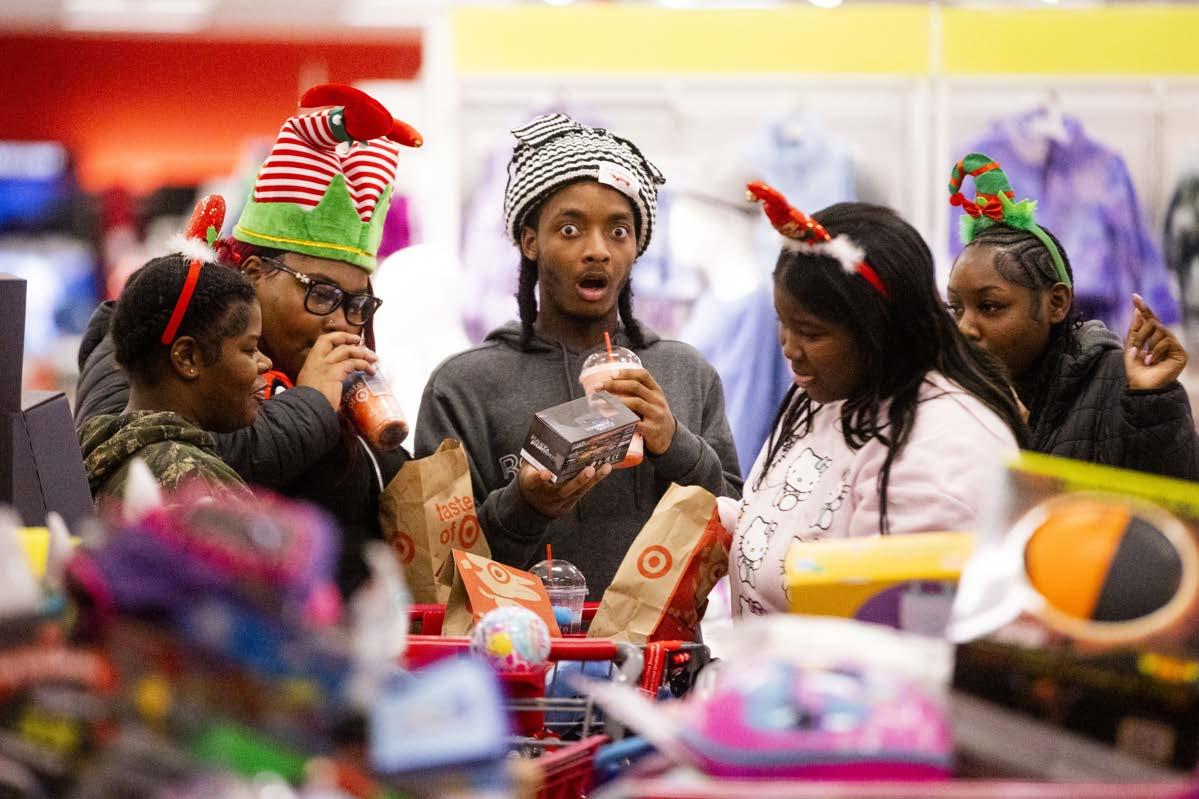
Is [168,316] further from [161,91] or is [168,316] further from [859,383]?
[161,91]

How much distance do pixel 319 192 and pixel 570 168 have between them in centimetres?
49

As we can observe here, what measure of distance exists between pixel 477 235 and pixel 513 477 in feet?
7.76

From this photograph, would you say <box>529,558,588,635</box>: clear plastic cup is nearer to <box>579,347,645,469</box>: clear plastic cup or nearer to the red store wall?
<box>579,347,645,469</box>: clear plastic cup

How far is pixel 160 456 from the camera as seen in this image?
212 centimetres

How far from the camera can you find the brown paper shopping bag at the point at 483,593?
220 centimetres

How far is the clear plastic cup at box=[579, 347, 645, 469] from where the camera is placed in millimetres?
2629

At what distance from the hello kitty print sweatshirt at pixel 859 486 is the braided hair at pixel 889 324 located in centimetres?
3

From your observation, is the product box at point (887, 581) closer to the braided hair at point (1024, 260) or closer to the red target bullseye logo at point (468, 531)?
the red target bullseye logo at point (468, 531)

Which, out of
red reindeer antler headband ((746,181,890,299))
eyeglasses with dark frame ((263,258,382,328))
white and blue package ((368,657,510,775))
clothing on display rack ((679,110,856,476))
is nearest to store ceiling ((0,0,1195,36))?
clothing on display rack ((679,110,856,476))

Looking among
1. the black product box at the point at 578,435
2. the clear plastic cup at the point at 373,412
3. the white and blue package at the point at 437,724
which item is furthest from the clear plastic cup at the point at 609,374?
the white and blue package at the point at 437,724

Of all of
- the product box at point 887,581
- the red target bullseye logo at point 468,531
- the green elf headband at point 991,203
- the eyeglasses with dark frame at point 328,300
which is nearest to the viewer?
the product box at point 887,581

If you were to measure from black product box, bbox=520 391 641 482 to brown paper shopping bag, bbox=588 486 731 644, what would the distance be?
0.17m

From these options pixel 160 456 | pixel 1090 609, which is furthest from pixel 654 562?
pixel 1090 609

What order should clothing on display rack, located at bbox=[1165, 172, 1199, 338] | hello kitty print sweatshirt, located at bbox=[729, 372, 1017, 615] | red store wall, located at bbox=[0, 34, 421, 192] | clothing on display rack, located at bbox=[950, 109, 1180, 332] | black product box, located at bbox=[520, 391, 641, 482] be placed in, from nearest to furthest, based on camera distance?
hello kitty print sweatshirt, located at bbox=[729, 372, 1017, 615] < black product box, located at bbox=[520, 391, 641, 482] < clothing on display rack, located at bbox=[950, 109, 1180, 332] < clothing on display rack, located at bbox=[1165, 172, 1199, 338] < red store wall, located at bbox=[0, 34, 421, 192]
